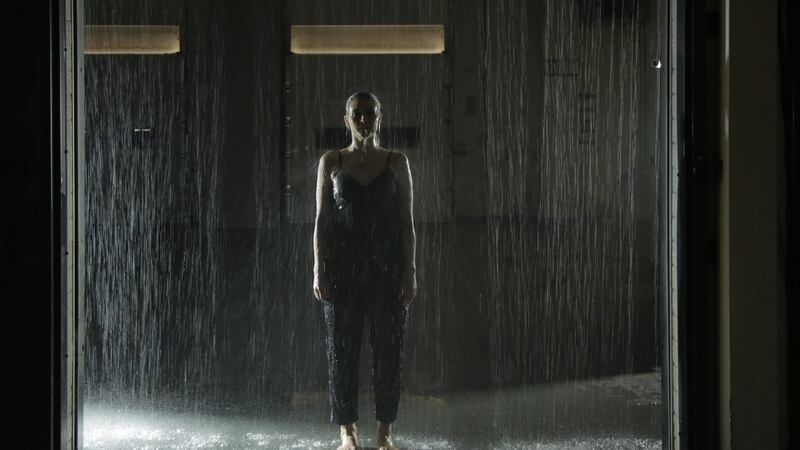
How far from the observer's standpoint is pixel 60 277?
6.46 ft

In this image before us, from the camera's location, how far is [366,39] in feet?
25.5

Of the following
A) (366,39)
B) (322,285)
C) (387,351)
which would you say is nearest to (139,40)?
(366,39)

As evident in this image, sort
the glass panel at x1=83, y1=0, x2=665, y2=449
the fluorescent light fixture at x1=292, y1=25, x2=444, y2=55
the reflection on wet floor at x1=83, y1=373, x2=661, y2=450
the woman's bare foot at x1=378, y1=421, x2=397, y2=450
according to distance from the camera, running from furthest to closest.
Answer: the fluorescent light fixture at x1=292, y1=25, x2=444, y2=55 < the glass panel at x1=83, y1=0, x2=665, y2=449 < the reflection on wet floor at x1=83, y1=373, x2=661, y2=450 < the woman's bare foot at x1=378, y1=421, x2=397, y2=450

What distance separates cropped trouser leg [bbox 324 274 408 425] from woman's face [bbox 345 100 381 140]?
0.71 metres

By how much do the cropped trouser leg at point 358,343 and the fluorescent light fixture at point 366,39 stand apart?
511cm

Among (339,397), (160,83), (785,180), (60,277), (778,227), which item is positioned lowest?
(339,397)

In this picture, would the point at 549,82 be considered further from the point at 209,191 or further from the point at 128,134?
the point at 128,134

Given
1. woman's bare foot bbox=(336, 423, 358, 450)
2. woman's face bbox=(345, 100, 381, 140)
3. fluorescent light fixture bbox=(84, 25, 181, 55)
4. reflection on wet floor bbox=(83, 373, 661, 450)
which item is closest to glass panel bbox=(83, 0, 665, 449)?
fluorescent light fixture bbox=(84, 25, 181, 55)

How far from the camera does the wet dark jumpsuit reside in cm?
313

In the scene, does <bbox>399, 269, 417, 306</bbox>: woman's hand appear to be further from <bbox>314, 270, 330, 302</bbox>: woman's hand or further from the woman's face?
the woman's face

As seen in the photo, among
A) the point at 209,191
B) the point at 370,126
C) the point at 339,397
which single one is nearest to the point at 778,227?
the point at 370,126

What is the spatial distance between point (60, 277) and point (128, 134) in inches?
241

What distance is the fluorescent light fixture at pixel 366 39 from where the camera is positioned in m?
7.75

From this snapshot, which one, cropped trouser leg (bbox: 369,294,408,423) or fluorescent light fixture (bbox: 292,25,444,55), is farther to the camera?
fluorescent light fixture (bbox: 292,25,444,55)
